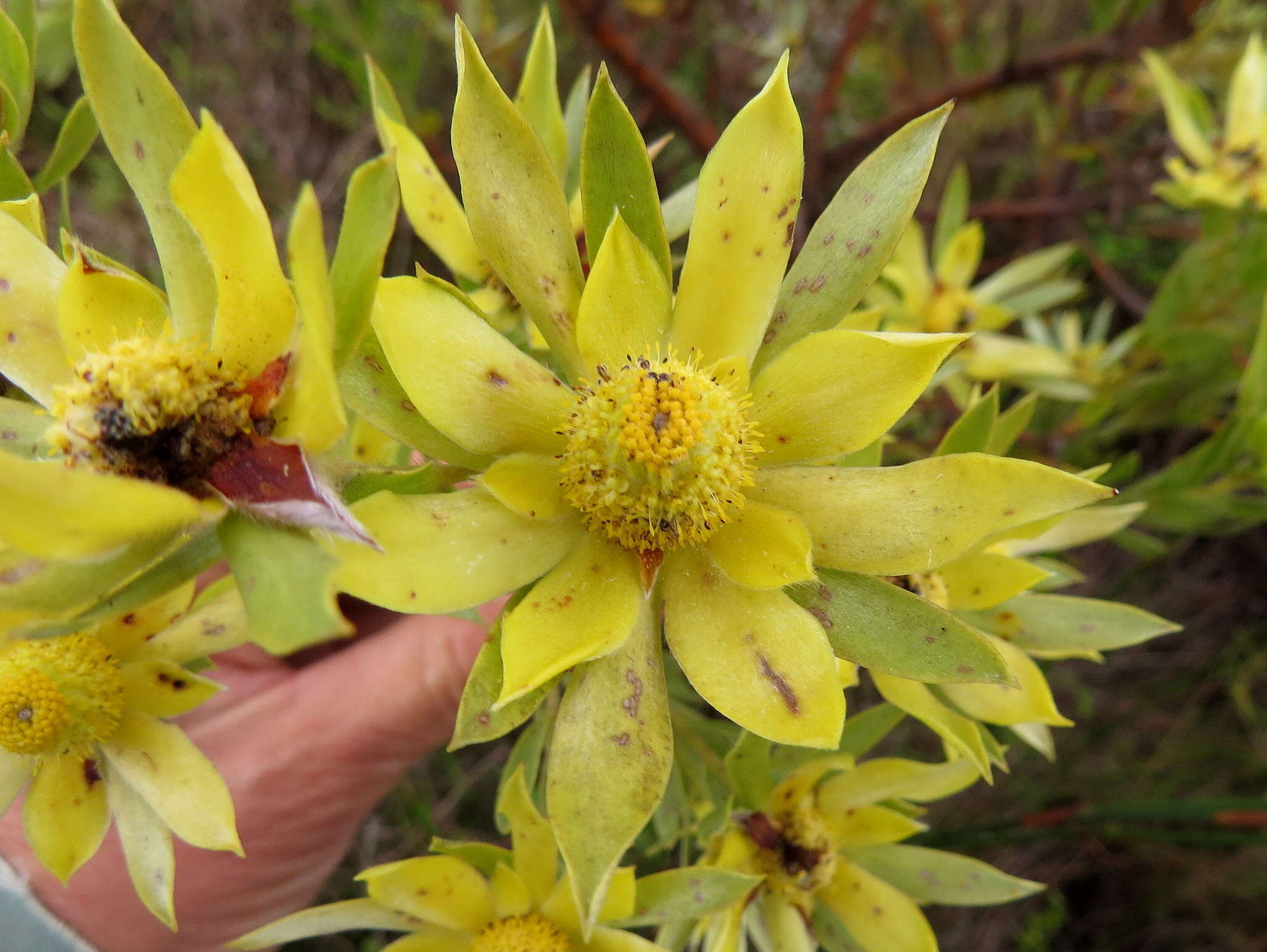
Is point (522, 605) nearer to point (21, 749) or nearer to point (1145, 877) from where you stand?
point (21, 749)

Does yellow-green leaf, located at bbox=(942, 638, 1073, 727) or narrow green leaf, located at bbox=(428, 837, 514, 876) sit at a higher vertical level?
narrow green leaf, located at bbox=(428, 837, 514, 876)

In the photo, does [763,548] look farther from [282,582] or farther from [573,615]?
[282,582]

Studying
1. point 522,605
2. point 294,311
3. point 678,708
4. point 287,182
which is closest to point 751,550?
point 522,605

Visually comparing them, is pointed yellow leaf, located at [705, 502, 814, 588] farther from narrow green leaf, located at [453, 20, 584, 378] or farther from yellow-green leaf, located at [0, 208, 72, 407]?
yellow-green leaf, located at [0, 208, 72, 407]

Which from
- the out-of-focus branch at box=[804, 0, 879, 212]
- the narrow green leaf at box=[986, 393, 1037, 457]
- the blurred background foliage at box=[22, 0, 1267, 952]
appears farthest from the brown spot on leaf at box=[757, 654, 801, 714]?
the out-of-focus branch at box=[804, 0, 879, 212]

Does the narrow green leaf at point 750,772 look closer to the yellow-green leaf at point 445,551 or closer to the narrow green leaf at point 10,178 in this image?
the yellow-green leaf at point 445,551

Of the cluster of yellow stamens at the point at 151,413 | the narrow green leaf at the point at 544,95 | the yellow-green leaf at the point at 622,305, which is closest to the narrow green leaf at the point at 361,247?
the cluster of yellow stamens at the point at 151,413
